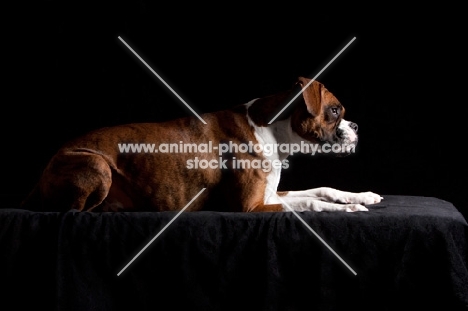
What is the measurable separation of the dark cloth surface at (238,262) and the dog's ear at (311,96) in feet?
2.50

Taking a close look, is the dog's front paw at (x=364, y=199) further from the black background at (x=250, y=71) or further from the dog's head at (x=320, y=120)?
the black background at (x=250, y=71)

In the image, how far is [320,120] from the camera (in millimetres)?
3918

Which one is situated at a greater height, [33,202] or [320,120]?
[320,120]

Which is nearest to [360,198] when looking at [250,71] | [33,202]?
[250,71]

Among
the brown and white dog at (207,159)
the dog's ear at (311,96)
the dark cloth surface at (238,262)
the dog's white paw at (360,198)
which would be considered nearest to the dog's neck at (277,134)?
the brown and white dog at (207,159)

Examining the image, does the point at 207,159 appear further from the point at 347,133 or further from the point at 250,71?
the point at 250,71

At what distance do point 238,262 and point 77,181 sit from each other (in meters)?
1.01

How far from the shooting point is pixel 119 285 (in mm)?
3256

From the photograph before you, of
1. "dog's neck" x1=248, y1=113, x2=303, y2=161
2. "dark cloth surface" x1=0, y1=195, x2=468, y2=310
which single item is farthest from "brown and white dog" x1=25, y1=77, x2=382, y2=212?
"dark cloth surface" x1=0, y1=195, x2=468, y2=310

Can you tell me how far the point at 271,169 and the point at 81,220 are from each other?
1150mm

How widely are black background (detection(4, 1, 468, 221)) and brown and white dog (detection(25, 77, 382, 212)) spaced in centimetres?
82

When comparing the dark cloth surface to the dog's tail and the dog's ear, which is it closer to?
the dog's tail

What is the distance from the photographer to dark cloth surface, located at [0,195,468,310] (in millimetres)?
3170

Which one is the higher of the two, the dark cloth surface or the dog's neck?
the dog's neck
